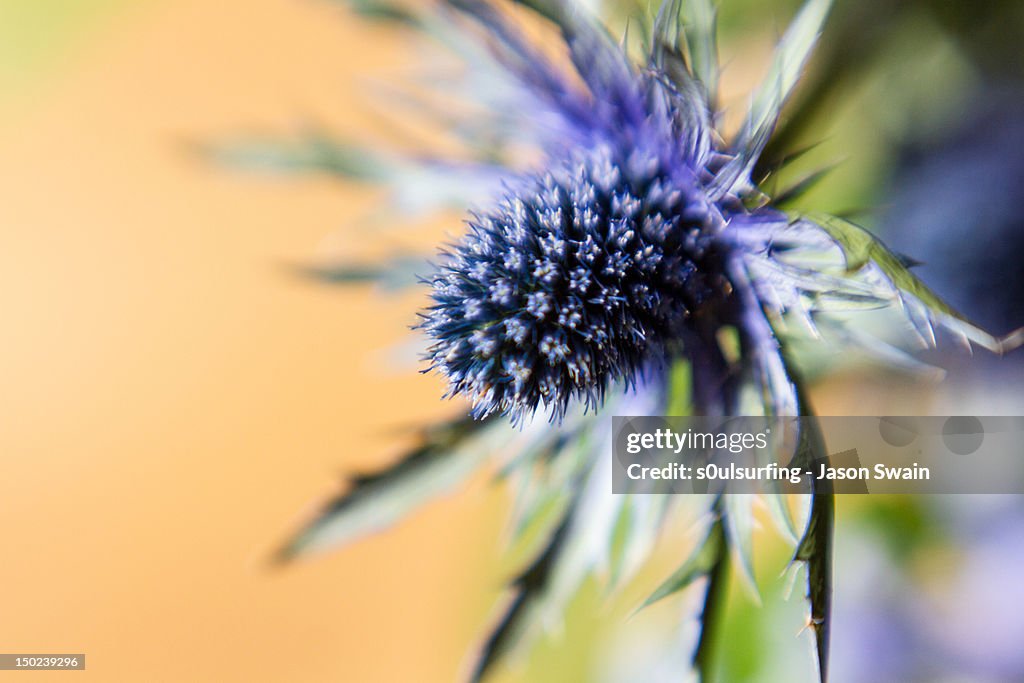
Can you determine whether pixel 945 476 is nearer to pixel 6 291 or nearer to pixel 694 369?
Result: pixel 694 369

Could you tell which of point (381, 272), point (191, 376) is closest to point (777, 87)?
point (381, 272)

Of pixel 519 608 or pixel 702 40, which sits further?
pixel 519 608

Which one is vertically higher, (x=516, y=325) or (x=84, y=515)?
(x=516, y=325)

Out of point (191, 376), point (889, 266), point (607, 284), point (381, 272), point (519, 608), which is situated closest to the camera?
point (889, 266)

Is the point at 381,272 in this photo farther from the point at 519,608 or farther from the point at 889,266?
the point at 889,266

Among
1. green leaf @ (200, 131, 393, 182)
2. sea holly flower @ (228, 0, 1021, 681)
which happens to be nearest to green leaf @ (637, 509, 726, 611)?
sea holly flower @ (228, 0, 1021, 681)

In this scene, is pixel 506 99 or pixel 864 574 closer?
pixel 506 99

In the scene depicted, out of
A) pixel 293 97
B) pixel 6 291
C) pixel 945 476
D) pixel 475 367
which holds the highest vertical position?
pixel 293 97

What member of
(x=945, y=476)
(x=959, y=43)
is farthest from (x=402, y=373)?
(x=959, y=43)
